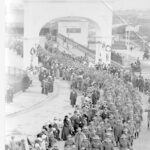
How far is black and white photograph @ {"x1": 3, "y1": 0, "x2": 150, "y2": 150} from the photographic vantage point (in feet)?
24.5

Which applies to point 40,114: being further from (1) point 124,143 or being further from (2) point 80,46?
(1) point 124,143

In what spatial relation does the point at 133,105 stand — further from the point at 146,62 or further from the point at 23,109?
the point at 23,109

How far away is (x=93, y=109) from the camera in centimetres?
848

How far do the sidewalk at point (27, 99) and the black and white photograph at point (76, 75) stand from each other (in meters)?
0.01

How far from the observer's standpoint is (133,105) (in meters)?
8.38

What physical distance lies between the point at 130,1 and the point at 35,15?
150 centimetres

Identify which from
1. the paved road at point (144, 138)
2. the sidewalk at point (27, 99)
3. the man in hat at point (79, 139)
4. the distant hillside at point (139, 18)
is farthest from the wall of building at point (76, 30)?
the man in hat at point (79, 139)

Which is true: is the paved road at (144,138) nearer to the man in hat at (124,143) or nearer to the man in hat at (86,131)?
the man in hat at (124,143)

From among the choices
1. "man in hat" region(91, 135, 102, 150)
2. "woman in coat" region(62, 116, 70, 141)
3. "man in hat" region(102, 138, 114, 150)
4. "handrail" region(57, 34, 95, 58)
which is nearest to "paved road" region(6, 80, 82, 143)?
"woman in coat" region(62, 116, 70, 141)

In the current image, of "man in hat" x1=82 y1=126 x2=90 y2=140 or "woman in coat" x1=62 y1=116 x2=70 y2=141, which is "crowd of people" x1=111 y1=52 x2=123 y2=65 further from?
"man in hat" x1=82 y1=126 x2=90 y2=140

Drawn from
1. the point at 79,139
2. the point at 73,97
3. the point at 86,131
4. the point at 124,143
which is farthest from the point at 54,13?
the point at 124,143

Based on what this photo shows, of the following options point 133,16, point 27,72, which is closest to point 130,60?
point 133,16

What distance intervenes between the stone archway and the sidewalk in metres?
0.44

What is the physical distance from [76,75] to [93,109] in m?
1.11
